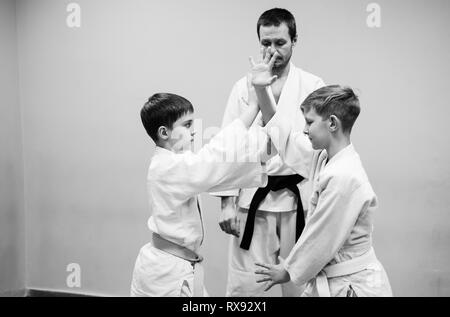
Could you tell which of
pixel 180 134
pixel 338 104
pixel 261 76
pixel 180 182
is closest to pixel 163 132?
pixel 180 134

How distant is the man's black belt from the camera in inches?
99.8

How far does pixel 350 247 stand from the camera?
1.96 m

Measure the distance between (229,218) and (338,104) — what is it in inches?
33.8

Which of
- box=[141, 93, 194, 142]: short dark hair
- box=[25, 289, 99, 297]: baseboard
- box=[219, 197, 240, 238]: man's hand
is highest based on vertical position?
box=[141, 93, 194, 142]: short dark hair

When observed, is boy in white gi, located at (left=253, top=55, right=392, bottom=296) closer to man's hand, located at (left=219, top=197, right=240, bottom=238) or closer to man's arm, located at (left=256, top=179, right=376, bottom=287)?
man's arm, located at (left=256, top=179, right=376, bottom=287)

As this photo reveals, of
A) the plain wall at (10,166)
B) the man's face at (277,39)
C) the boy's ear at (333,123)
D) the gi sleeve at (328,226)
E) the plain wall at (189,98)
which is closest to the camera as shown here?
the gi sleeve at (328,226)

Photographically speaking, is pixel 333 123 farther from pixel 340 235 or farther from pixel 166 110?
pixel 166 110

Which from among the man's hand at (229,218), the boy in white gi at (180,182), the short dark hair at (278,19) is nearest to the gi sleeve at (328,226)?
the boy in white gi at (180,182)

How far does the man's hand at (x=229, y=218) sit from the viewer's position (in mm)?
2541

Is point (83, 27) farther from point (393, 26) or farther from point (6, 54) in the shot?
point (393, 26)

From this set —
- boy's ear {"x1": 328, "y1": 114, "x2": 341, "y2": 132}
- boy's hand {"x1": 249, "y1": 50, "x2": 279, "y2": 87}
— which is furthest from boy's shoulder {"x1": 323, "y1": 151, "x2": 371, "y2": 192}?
boy's hand {"x1": 249, "y1": 50, "x2": 279, "y2": 87}

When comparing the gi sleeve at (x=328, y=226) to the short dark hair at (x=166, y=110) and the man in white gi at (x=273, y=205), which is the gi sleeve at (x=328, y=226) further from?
the short dark hair at (x=166, y=110)

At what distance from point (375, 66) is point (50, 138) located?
2.30 m

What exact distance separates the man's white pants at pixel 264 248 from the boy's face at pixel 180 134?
2.00 ft
